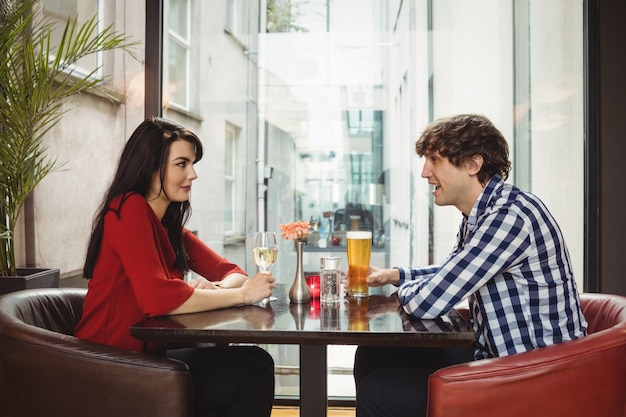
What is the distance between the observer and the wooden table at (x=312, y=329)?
134 centimetres

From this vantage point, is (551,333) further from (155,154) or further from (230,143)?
(230,143)

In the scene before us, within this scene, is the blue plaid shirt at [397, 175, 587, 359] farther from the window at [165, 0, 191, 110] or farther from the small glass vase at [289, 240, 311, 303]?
the window at [165, 0, 191, 110]

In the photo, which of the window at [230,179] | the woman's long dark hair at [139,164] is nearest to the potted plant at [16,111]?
the woman's long dark hair at [139,164]

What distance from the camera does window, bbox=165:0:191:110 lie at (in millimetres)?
3098

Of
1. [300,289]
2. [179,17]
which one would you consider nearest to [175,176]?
[300,289]

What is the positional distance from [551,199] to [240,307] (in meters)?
1.99

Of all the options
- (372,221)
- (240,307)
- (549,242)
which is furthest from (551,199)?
(240,307)

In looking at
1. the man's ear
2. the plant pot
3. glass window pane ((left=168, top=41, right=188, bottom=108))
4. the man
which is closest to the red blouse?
the man

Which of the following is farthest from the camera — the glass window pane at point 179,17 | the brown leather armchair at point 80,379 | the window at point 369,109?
the glass window pane at point 179,17

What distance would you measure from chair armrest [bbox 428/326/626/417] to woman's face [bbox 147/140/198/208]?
0.98 metres

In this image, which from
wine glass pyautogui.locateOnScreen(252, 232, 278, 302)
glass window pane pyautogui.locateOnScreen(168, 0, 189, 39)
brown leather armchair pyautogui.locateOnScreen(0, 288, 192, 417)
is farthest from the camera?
glass window pane pyautogui.locateOnScreen(168, 0, 189, 39)

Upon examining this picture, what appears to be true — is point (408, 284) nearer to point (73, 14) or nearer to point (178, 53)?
point (178, 53)

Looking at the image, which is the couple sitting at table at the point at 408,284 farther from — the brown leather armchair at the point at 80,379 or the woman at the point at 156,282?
the brown leather armchair at the point at 80,379

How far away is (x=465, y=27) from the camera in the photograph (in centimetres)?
303
